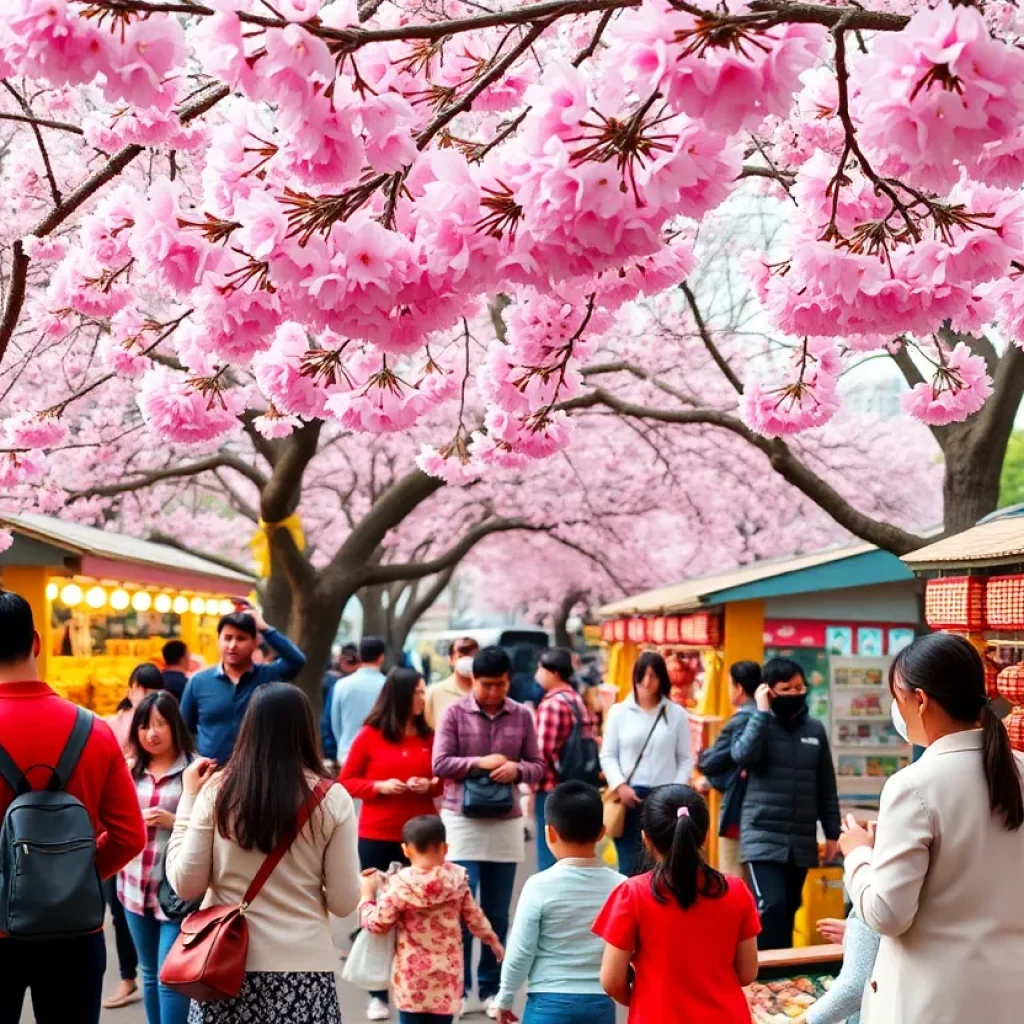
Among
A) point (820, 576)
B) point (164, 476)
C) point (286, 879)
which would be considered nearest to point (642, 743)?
point (820, 576)

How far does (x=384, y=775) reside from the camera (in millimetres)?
8070

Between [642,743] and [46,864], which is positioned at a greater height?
[642,743]

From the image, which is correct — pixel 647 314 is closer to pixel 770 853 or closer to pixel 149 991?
pixel 770 853

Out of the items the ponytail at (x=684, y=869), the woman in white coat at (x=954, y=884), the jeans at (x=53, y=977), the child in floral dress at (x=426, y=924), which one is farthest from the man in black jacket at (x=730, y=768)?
the woman in white coat at (x=954, y=884)

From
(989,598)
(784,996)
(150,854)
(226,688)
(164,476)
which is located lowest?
(784,996)

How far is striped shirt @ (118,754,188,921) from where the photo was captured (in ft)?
20.3

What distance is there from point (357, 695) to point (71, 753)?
595 cm

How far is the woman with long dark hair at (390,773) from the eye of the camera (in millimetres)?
7941

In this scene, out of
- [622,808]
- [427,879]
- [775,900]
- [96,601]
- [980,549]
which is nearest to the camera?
[427,879]

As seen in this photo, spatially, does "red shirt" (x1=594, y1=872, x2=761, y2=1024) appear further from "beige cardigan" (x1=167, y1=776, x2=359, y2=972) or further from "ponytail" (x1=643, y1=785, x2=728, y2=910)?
"beige cardigan" (x1=167, y1=776, x2=359, y2=972)

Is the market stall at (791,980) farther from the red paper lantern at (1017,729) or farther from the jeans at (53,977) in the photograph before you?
the jeans at (53,977)

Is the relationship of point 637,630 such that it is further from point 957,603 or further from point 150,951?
point 150,951

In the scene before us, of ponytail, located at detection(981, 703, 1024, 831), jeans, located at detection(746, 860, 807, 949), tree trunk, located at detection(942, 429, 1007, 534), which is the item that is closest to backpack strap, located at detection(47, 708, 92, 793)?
ponytail, located at detection(981, 703, 1024, 831)

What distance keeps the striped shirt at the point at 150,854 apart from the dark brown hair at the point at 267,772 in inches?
65.4
